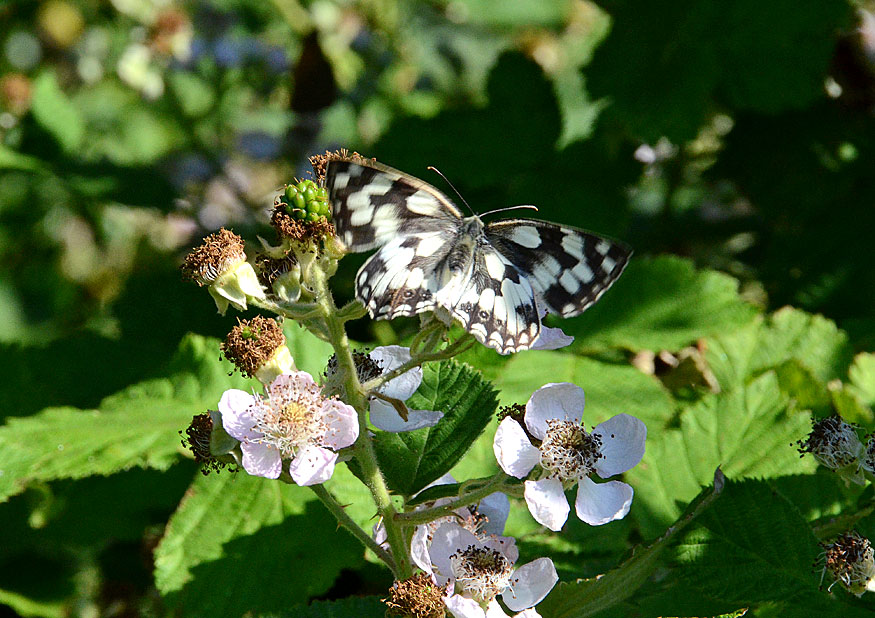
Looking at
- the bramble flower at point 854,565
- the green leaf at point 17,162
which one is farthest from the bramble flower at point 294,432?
the green leaf at point 17,162

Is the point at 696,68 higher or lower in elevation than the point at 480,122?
higher

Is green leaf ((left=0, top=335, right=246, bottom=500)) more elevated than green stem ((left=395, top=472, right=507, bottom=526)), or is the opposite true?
green stem ((left=395, top=472, right=507, bottom=526))

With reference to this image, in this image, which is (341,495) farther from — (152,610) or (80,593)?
(80,593)

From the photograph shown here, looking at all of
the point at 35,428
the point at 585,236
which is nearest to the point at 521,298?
the point at 585,236

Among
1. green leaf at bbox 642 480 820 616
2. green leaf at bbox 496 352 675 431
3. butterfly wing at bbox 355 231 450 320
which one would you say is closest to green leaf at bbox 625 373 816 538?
green leaf at bbox 496 352 675 431

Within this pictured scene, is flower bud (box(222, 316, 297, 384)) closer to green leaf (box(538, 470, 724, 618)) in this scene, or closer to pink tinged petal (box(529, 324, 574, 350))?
pink tinged petal (box(529, 324, 574, 350))

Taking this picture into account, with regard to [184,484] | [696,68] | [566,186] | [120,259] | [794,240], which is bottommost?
[120,259]

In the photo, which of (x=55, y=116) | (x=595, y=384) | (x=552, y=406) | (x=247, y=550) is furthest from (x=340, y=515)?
(x=55, y=116)
